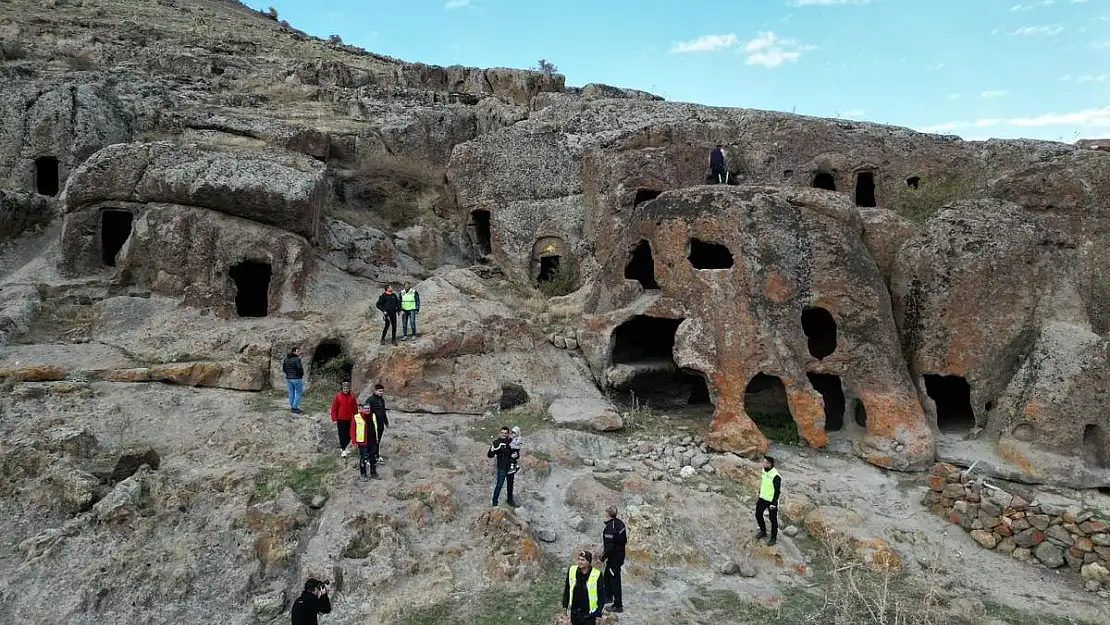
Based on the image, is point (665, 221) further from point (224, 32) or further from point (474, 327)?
point (224, 32)

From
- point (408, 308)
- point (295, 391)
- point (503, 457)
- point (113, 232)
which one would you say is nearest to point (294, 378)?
point (295, 391)

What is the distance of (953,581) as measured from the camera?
7.64 metres

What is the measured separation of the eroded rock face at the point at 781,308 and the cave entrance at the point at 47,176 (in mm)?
14702

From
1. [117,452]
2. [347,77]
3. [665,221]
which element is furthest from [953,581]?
[347,77]

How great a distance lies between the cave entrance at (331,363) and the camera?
1178 cm

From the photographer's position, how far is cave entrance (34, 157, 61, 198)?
616 inches

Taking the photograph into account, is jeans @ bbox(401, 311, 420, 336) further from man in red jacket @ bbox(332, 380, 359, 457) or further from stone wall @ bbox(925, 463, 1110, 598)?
stone wall @ bbox(925, 463, 1110, 598)

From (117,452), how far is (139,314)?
4.56 m

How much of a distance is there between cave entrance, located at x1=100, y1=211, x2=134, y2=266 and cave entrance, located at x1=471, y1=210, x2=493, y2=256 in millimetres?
7710

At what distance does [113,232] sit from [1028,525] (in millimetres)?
17414

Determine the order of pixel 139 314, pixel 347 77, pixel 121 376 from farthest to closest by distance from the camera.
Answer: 1. pixel 347 77
2. pixel 139 314
3. pixel 121 376

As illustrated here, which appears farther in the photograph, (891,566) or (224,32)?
(224,32)

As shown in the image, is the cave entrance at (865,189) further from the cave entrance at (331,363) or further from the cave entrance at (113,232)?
the cave entrance at (113,232)

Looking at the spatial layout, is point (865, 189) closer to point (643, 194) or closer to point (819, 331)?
point (819, 331)
